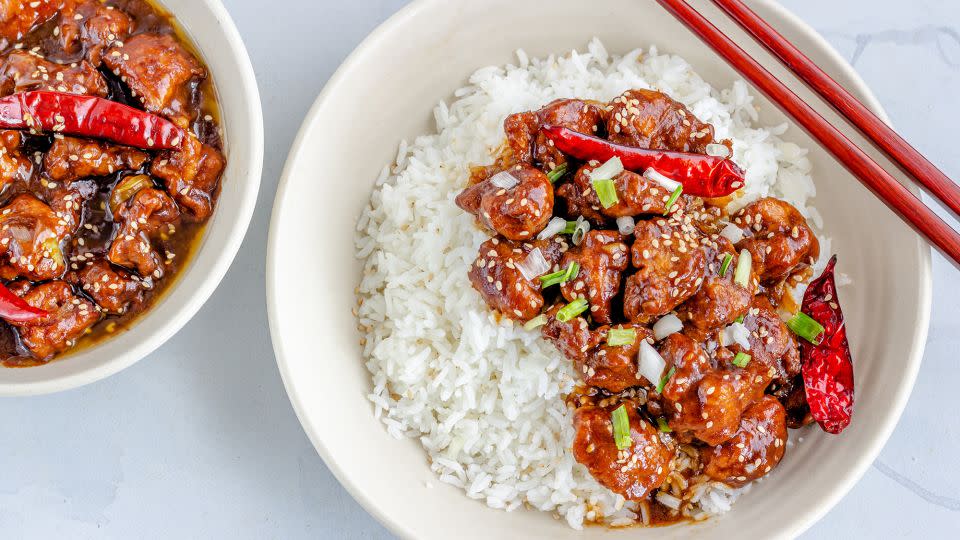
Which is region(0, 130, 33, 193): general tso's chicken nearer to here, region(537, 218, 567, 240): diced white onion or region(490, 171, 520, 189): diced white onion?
region(490, 171, 520, 189): diced white onion

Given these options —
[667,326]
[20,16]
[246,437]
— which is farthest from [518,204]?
[20,16]

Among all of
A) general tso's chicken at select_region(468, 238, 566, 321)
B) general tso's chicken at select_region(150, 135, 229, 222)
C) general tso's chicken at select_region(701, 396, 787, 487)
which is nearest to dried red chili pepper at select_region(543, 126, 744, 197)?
general tso's chicken at select_region(468, 238, 566, 321)

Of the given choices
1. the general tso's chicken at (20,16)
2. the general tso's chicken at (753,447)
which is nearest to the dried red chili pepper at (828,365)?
the general tso's chicken at (753,447)

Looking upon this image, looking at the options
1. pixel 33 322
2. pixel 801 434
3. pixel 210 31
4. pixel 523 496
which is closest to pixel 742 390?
pixel 801 434

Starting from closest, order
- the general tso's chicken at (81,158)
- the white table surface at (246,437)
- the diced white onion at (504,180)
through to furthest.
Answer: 1. the general tso's chicken at (81,158)
2. the diced white onion at (504,180)
3. the white table surface at (246,437)

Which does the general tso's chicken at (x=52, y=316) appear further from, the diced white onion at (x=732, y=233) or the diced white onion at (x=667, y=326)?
the diced white onion at (x=732, y=233)

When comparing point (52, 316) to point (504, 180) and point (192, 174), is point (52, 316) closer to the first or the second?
point (192, 174)
